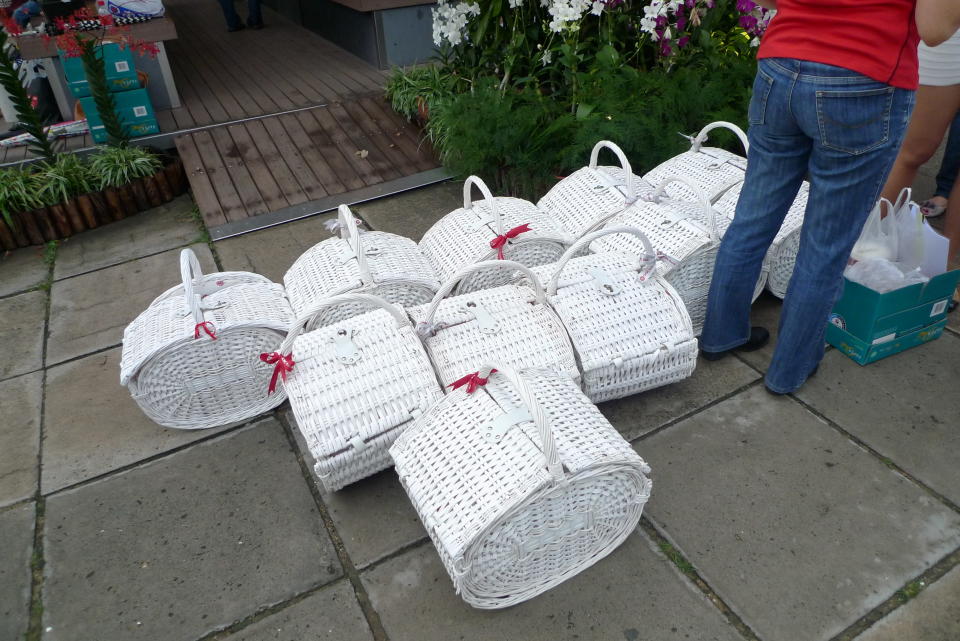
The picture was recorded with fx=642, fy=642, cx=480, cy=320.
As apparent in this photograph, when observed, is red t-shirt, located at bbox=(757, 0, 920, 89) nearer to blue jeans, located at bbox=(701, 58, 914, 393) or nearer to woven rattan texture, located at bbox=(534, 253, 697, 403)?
blue jeans, located at bbox=(701, 58, 914, 393)

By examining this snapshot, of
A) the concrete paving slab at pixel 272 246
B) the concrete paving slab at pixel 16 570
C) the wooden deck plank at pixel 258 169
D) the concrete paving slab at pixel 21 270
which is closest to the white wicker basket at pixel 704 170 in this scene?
the concrete paving slab at pixel 272 246

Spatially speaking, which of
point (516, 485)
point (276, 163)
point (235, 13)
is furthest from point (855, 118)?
point (235, 13)

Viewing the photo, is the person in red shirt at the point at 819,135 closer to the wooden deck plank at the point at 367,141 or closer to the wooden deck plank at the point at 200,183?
the wooden deck plank at the point at 367,141

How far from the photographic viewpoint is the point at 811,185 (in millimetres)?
2094

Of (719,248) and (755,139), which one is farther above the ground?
(755,139)

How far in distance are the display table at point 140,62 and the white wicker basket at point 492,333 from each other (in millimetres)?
4296

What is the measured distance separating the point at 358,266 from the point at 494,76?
2518 millimetres

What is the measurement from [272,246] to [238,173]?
998 mm

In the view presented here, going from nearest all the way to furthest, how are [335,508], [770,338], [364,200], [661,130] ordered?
1. [335,508]
2. [770,338]
3. [661,130]
4. [364,200]

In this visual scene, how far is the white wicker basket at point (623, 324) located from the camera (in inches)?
88.1

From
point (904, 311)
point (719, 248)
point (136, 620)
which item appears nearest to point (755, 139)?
point (719, 248)

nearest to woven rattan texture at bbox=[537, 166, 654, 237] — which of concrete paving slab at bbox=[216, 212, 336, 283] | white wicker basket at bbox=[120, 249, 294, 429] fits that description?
white wicker basket at bbox=[120, 249, 294, 429]

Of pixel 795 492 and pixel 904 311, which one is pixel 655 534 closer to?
pixel 795 492

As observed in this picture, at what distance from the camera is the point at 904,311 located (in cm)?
247
